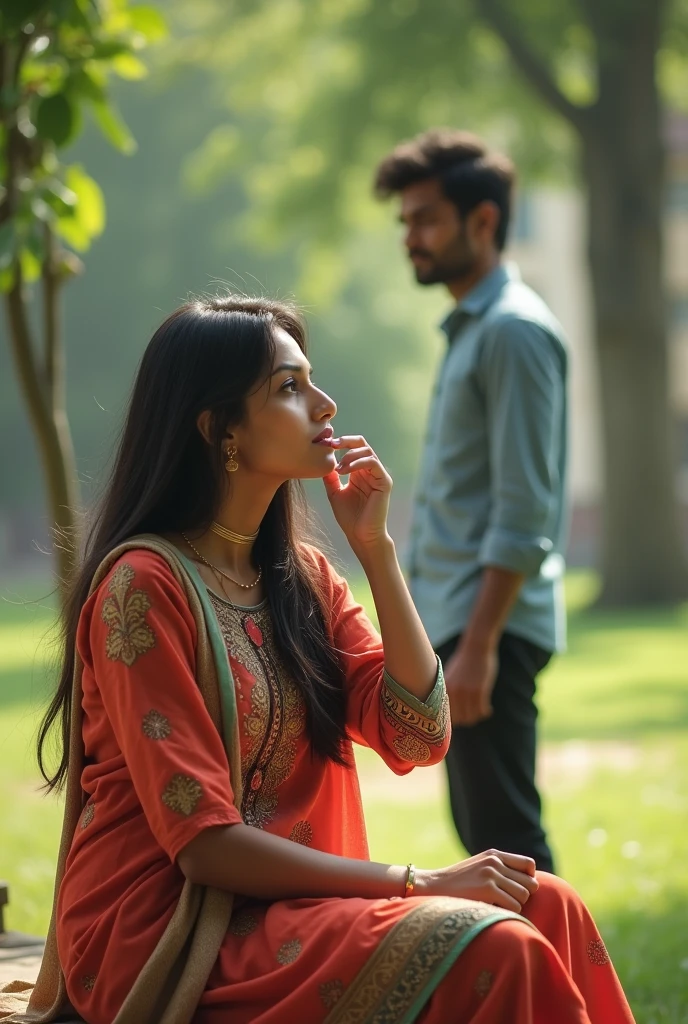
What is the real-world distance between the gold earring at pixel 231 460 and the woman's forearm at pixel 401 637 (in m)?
0.30

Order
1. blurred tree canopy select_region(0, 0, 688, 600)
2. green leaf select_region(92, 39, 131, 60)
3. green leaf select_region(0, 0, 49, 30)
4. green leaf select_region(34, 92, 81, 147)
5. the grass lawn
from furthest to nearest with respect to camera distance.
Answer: blurred tree canopy select_region(0, 0, 688, 600), the grass lawn, green leaf select_region(92, 39, 131, 60), green leaf select_region(34, 92, 81, 147), green leaf select_region(0, 0, 49, 30)

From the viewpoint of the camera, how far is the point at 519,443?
157 inches

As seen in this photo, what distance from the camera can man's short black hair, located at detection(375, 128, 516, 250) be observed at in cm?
437

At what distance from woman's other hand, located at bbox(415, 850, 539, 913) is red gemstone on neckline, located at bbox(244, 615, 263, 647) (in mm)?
522

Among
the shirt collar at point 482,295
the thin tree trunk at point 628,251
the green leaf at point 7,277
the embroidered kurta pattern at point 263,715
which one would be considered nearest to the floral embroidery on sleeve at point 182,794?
the embroidered kurta pattern at point 263,715

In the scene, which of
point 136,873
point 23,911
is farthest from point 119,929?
point 23,911

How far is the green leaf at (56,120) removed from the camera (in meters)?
3.47

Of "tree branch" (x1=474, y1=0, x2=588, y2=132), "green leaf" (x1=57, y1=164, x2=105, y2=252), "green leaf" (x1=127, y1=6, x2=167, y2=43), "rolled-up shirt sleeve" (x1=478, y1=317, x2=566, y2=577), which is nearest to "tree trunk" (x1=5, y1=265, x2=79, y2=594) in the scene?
"green leaf" (x1=57, y1=164, x2=105, y2=252)

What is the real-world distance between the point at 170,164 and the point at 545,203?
32.6 ft

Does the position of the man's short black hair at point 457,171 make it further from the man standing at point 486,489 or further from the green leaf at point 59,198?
the green leaf at point 59,198

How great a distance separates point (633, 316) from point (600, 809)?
11290 mm

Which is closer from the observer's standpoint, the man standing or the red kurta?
the red kurta

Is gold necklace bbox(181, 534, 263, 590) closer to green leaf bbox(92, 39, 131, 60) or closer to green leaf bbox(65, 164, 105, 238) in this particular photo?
green leaf bbox(92, 39, 131, 60)

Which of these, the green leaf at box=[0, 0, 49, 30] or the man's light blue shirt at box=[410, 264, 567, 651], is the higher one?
the green leaf at box=[0, 0, 49, 30]
